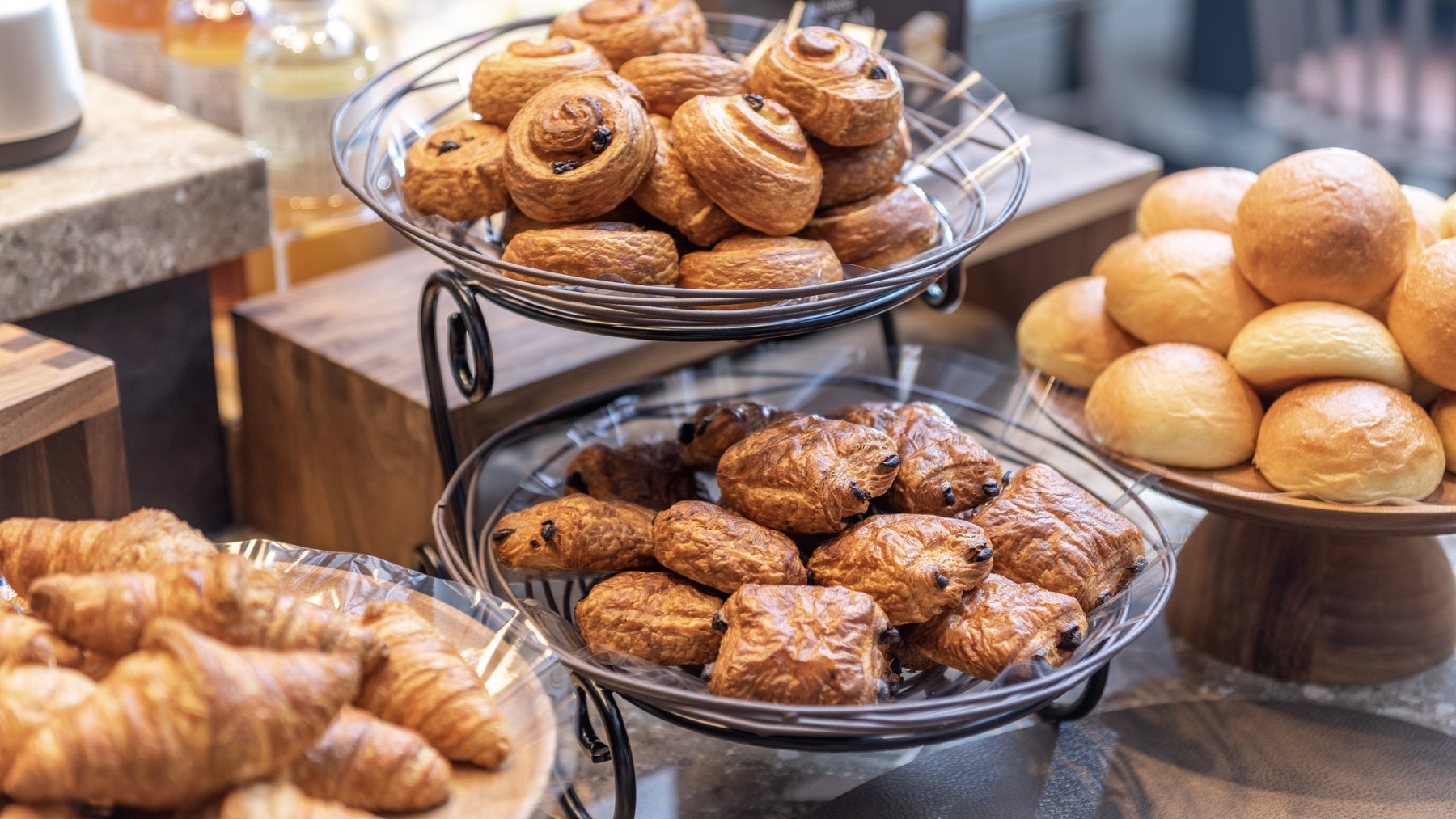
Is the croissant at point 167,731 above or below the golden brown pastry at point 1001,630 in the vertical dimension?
above

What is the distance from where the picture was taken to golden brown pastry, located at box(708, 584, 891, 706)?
0.79 meters

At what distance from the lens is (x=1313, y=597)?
1.20m

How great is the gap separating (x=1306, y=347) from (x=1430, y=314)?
103 millimetres

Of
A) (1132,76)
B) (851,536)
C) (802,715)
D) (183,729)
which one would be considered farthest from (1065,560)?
(1132,76)

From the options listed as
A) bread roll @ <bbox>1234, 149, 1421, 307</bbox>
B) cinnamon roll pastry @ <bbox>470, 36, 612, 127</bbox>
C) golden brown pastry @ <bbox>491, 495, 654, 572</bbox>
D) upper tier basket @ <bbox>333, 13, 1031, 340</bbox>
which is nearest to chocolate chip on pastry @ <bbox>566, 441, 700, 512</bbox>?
golden brown pastry @ <bbox>491, 495, 654, 572</bbox>

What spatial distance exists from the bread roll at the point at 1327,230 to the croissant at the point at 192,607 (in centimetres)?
86

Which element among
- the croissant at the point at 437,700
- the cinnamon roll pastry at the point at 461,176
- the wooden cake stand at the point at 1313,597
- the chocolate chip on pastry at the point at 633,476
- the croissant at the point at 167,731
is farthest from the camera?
the wooden cake stand at the point at 1313,597

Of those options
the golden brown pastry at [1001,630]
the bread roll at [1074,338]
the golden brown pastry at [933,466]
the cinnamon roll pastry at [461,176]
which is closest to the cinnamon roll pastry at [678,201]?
the cinnamon roll pastry at [461,176]

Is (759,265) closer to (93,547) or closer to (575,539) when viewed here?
(575,539)

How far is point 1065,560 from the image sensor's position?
92 centimetres

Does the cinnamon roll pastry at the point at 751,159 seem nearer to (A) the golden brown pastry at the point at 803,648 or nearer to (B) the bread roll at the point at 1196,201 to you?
(A) the golden brown pastry at the point at 803,648

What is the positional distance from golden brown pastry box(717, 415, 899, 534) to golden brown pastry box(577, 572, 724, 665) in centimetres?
8

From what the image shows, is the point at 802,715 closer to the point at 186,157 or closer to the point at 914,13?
the point at 186,157

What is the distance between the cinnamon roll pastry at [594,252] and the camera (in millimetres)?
875
